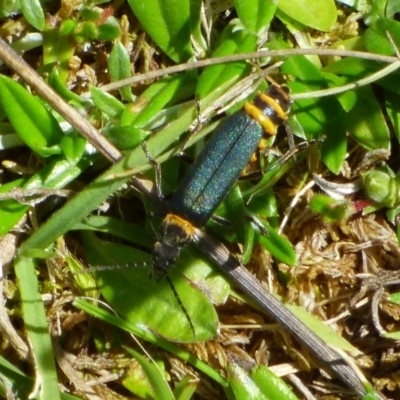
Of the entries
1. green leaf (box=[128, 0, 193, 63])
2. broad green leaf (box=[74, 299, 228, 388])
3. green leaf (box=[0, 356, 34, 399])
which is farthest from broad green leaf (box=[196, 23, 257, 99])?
green leaf (box=[0, 356, 34, 399])

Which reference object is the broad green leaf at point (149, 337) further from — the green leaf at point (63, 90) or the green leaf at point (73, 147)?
the green leaf at point (63, 90)

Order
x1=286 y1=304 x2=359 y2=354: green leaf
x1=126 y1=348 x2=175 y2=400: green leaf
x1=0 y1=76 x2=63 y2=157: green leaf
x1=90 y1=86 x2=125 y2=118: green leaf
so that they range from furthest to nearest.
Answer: x1=286 y1=304 x2=359 y2=354: green leaf → x1=126 y1=348 x2=175 y2=400: green leaf → x1=90 y1=86 x2=125 y2=118: green leaf → x1=0 y1=76 x2=63 y2=157: green leaf

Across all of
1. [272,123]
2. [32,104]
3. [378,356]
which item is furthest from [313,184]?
[32,104]

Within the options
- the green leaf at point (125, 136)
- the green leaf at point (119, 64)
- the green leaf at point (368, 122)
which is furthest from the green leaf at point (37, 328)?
the green leaf at point (368, 122)

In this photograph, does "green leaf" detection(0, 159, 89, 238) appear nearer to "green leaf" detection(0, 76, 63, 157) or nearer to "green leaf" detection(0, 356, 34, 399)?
"green leaf" detection(0, 76, 63, 157)

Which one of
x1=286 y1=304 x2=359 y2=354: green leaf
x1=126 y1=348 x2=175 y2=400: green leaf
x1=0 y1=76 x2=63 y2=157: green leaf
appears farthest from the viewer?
x1=286 y1=304 x2=359 y2=354: green leaf

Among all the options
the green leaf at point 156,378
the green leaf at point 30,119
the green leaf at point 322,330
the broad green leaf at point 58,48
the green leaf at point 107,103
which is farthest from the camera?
the green leaf at point 322,330
